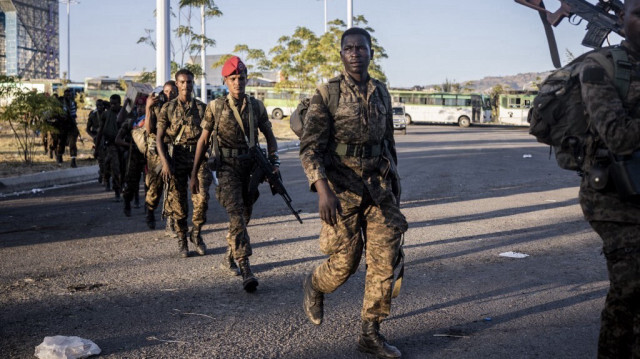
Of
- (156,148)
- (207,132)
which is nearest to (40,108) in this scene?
(156,148)

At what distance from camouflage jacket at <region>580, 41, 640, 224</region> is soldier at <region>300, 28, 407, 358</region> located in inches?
48.9

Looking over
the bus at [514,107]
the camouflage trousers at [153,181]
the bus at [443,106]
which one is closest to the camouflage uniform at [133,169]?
the camouflage trousers at [153,181]

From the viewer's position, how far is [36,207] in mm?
10758

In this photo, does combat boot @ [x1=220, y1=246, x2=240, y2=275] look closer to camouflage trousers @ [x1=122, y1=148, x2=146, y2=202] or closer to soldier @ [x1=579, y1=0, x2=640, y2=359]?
camouflage trousers @ [x1=122, y1=148, x2=146, y2=202]

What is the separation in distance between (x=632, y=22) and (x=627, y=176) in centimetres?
68

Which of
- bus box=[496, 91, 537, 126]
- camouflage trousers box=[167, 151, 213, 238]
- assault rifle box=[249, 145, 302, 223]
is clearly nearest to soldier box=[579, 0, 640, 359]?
assault rifle box=[249, 145, 302, 223]

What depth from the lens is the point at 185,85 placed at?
721 cm

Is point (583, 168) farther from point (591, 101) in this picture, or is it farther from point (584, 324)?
point (584, 324)

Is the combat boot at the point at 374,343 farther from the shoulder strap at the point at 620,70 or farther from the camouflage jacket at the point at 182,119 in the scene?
the camouflage jacket at the point at 182,119

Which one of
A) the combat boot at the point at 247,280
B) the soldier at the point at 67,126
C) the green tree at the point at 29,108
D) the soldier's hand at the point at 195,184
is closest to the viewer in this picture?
the combat boot at the point at 247,280

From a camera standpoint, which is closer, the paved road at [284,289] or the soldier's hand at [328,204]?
the soldier's hand at [328,204]

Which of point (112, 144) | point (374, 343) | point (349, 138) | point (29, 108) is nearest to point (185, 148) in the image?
point (349, 138)

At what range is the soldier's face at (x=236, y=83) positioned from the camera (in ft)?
19.6

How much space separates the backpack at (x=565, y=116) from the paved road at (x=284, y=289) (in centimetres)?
133
